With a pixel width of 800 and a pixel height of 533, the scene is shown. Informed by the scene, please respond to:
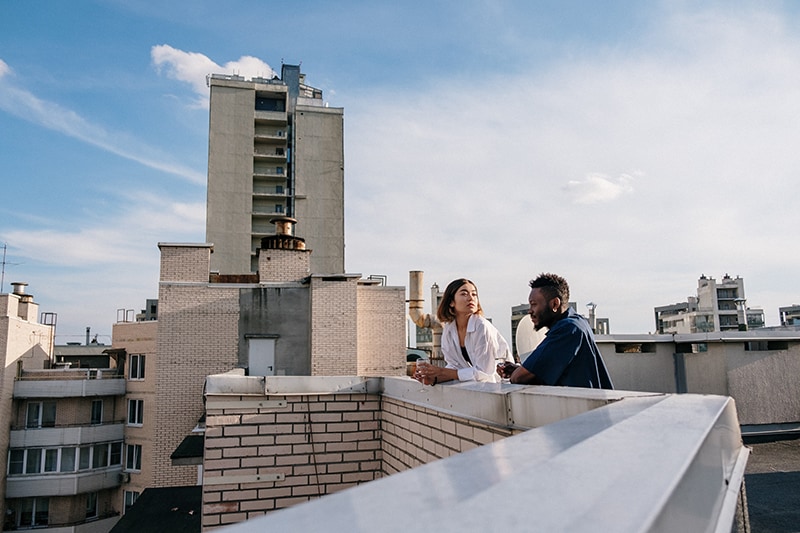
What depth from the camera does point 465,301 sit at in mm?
4219

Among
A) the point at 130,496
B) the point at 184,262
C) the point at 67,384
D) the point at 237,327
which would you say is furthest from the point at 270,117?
the point at 237,327

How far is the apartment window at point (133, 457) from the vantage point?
31.5 m

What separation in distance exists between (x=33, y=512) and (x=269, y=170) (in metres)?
34.7

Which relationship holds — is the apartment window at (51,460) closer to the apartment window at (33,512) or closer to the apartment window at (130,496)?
the apartment window at (33,512)

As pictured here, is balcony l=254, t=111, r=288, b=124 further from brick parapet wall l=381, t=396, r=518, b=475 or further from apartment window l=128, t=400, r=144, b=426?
brick parapet wall l=381, t=396, r=518, b=475

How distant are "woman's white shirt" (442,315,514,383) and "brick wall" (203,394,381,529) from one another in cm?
188

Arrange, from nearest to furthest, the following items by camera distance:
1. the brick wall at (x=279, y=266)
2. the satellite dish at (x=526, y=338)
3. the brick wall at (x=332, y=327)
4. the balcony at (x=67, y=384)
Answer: the satellite dish at (x=526, y=338) → the brick wall at (x=332, y=327) → the brick wall at (x=279, y=266) → the balcony at (x=67, y=384)

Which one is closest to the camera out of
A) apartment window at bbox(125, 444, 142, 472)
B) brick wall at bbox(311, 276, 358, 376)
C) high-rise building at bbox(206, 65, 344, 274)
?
brick wall at bbox(311, 276, 358, 376)

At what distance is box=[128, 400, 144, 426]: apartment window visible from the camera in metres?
30.8

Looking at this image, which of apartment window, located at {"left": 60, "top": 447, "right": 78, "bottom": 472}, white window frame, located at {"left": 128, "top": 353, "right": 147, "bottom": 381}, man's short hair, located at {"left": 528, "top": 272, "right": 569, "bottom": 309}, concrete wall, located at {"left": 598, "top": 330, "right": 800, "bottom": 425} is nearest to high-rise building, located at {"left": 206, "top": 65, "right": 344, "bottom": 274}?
white window frame, located at {"left": 128, "top": 353, "right": 147, "bottom": 381}

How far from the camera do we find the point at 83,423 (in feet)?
100

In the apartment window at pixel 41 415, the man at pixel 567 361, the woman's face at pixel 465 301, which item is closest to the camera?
the man at pixel 567 361

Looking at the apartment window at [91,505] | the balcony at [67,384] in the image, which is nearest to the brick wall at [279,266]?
the balcony at [67,384]

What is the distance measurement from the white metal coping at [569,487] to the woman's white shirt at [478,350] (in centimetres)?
229
